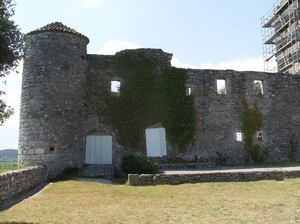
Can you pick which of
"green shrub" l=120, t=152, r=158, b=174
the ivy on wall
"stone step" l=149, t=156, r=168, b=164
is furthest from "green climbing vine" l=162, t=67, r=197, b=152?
"green shrub" l=120, t=152, r=158, b=174

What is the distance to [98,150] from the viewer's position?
675 inches

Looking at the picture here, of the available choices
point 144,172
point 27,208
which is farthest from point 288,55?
point 27,208

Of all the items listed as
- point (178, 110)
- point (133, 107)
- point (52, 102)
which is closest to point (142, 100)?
point (133, 107)

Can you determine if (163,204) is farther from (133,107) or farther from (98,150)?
(133,107)

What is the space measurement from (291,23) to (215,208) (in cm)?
2629

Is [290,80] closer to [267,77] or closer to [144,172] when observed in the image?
[267,77]

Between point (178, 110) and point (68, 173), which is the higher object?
point (178, 110)

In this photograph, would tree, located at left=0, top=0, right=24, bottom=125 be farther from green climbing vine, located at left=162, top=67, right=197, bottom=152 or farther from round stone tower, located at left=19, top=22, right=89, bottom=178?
green climbing vine, located at left=162, top=67, right=197, bottom=152

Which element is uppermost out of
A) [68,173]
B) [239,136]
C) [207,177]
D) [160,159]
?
[239,136]

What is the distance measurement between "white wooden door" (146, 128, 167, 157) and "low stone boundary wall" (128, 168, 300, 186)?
16.1ft

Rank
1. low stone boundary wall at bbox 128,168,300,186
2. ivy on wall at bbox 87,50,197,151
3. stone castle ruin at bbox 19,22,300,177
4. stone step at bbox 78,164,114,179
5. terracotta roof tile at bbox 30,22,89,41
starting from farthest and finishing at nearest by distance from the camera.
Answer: ivy on wall at bbox 87,50,197,151
terracotta roof tile at bbox 30,22,89,41
stone castle ruin at bbox 19,22,300,177
stone step at bbox 78,164,114,179
low stone boundary wall at bbox 128,168,300,186

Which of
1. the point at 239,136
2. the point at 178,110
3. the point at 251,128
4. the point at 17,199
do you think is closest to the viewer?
the point at 17,199

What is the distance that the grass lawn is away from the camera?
7.01 meters

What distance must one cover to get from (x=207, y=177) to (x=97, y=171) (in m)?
5.82
